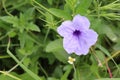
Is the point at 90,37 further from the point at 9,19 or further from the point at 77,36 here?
the point at 9,19

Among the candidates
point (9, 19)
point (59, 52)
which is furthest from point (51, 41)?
point (9, 19)

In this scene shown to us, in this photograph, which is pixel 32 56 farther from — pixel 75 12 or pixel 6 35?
pixel 75 12

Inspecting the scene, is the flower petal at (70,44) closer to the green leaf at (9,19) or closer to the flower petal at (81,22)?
the flower petal at (81,22)

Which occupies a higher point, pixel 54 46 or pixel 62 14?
pixel 62 14

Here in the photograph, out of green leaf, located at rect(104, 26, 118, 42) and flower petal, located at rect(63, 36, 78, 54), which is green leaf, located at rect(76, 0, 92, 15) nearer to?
flower petal, located at rect(63, 36, 78, 54)

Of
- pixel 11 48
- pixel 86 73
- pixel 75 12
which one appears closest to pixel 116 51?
pixel 86 73

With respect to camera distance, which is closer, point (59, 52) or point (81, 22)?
point (81, 22)
